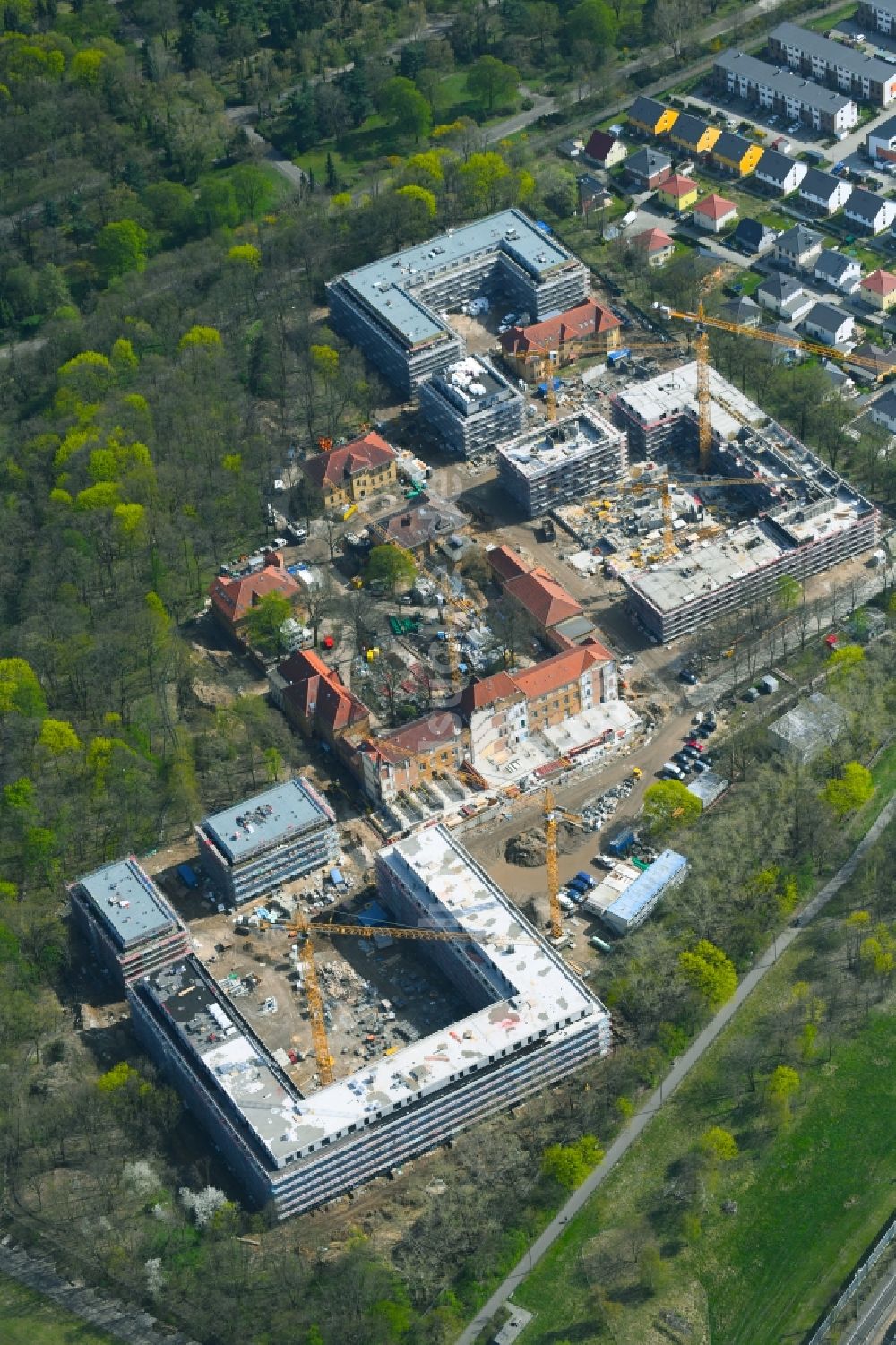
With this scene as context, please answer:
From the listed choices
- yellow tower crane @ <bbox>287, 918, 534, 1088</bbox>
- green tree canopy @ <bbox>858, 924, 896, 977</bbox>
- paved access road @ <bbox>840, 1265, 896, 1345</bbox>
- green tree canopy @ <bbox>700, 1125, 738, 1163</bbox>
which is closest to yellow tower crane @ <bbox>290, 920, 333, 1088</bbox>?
yellow tower crane @ <bbox>287, 918, 534, 1088</bbox>

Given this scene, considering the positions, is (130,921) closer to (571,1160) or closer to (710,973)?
(571,1160)

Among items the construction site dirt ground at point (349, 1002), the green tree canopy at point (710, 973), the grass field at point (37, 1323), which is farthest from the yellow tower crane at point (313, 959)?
the grass field at point (37, 1323)

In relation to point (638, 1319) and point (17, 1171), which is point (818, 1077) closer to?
point (638, 1319)

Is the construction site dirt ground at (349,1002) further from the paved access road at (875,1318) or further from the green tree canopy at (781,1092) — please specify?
the paved access road at (875,1318)

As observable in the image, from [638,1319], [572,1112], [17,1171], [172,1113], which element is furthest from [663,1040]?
[17,1171]

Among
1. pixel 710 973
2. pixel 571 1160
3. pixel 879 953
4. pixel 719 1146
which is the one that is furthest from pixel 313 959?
pixel 879 953

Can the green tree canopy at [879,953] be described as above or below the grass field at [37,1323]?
above

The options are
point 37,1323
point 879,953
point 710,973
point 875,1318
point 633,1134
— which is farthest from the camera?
point 879,953
